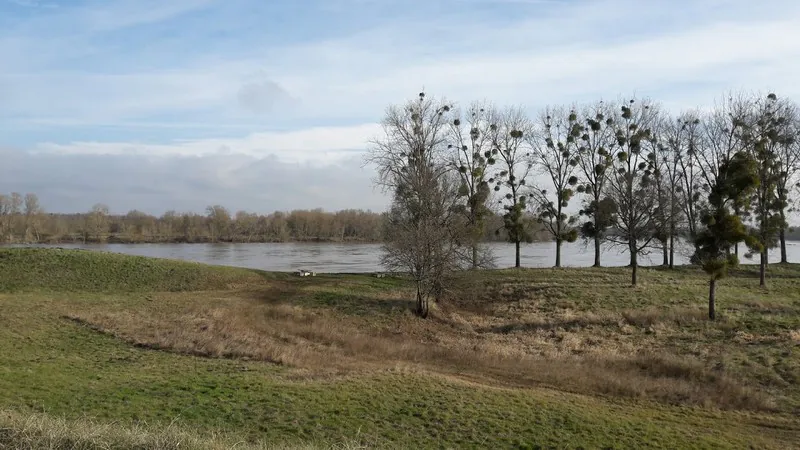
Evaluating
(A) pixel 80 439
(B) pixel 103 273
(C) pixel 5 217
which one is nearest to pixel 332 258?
(B) pixel 103 273

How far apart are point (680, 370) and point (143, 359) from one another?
45.5 feet

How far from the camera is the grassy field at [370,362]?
8.22m

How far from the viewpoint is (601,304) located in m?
24.8

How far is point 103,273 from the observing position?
23.5m

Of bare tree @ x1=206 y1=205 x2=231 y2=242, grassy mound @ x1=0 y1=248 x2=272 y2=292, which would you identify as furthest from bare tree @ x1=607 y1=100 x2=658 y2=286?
bare tree @ x1=206 y1=205 x2=231 y2=242

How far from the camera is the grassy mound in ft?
71.4

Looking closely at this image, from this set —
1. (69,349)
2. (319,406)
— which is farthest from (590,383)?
(69,349)

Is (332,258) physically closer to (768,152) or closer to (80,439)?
(768,152)

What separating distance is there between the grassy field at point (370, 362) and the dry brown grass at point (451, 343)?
8cm

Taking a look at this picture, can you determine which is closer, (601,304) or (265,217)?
(601,304)

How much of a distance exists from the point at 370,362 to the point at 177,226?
89693mm

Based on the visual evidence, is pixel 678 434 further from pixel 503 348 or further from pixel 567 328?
pixel 567 328

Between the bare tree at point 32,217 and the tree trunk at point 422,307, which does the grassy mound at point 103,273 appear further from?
the bare tree at point 32,217

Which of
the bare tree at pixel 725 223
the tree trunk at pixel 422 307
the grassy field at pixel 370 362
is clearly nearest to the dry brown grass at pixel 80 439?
the grassy field at pixel 370 362
